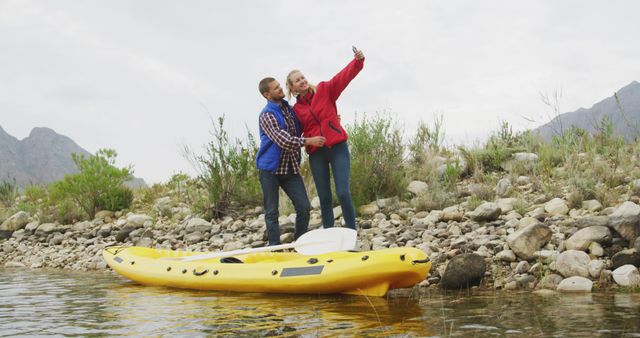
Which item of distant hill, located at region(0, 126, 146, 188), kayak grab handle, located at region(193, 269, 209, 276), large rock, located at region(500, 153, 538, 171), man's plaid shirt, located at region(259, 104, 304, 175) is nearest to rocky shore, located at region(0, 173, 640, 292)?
large rock, located at region(500, 153, 538, 171)

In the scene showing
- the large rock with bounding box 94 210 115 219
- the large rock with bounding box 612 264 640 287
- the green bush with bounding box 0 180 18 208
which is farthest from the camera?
the green bush with bounding box 0 180 18 208

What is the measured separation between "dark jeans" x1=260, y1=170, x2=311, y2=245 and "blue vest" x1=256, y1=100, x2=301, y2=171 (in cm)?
9

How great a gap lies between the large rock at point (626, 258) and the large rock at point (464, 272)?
1033mm

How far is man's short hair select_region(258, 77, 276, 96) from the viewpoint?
6062 millimetres

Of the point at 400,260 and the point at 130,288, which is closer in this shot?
the point at 400,260

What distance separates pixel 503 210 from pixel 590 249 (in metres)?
1.96

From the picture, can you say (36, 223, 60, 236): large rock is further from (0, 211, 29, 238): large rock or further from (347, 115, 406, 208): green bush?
(347, 115, 406, 208): green bush

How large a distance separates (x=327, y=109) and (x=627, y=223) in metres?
2.78

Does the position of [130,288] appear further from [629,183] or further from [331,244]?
[629,183]

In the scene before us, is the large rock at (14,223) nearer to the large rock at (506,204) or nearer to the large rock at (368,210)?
the large rock at (368,210)

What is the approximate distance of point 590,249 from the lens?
214 inches

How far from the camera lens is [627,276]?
483 centimetres

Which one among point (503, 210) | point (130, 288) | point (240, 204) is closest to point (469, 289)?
point (503, 210)

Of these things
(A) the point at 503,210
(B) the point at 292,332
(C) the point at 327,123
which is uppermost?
(C) the point at 327,123
